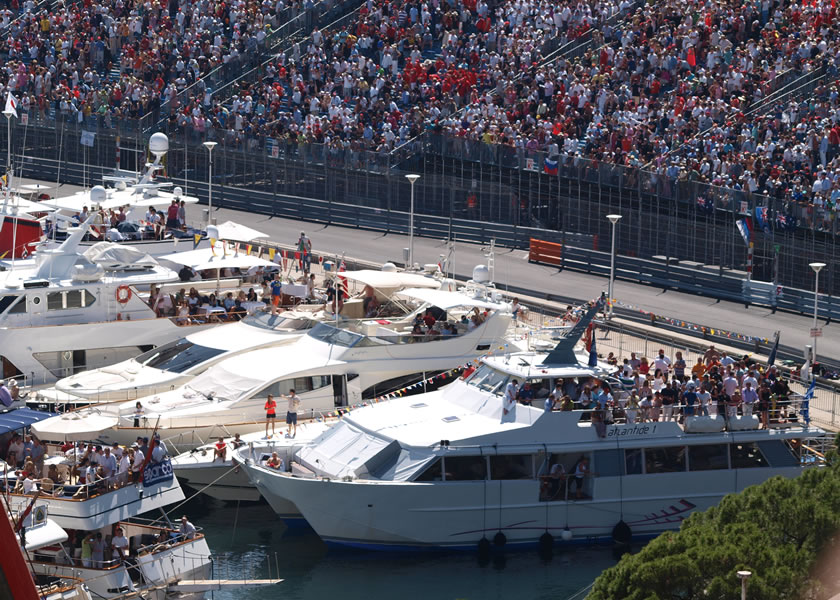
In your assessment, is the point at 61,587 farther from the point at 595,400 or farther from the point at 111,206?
the point at 111,206

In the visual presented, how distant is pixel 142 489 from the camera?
26672 mm

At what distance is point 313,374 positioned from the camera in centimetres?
3481

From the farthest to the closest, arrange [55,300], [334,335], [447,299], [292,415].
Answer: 1. [55,300]
2. [447,299]
3. [334,335]
4. [292,415]

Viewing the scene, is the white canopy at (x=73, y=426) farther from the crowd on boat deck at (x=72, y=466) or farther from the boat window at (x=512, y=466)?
the boat window at (x=512, y=466)

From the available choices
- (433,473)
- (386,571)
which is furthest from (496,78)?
(386,571)

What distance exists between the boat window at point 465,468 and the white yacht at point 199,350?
7521 mm

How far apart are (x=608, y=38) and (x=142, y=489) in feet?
117

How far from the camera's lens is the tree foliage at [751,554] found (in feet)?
65.6

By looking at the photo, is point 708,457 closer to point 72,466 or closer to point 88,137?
point 72,466

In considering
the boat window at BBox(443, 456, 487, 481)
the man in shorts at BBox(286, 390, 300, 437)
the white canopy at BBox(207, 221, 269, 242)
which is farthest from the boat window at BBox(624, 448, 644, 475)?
the white canopy at BBox(207, 221, 269, 242)

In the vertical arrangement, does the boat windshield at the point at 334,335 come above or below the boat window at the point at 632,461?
above

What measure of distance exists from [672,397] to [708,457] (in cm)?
137

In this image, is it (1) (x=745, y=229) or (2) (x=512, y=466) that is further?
(1) (x=745, y=229)

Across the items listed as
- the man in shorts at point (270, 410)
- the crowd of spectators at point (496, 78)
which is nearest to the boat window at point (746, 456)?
the man in shorts at point (270, 410)
